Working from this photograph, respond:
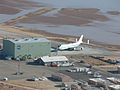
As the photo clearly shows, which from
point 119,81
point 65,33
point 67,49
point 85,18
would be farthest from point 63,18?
point 119,81

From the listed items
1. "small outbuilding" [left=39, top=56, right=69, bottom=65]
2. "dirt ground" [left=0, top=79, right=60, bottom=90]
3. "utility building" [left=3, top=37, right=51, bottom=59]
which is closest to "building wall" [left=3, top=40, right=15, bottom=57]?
"utility building" [left=3, top=37, right=51, bottom=59]

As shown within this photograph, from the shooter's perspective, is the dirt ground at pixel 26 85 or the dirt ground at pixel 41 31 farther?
the dirt ground at pixel 41 31

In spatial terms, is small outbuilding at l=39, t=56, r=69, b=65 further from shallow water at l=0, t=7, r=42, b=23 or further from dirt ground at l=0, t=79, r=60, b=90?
shallow water at l=0, t=7, r=42, b=23

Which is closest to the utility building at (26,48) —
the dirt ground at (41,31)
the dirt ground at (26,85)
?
the dirt ground at (41,31)

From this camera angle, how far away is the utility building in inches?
3100

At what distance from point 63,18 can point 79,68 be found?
255 feet

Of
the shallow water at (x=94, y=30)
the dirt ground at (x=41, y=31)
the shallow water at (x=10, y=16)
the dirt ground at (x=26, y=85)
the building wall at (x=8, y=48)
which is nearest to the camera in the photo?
the dirt ground at (x=26, y=85)

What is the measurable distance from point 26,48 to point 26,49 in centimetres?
22

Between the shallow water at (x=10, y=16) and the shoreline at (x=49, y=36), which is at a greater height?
the shallow water at (x=10, y=16)

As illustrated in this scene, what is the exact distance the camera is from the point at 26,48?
79812 millimetres

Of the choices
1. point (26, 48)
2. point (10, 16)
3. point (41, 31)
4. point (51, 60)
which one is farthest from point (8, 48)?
point (10, 16)

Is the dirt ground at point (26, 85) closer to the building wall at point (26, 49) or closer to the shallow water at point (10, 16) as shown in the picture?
the building wall at point (26, 49)

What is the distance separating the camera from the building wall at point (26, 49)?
78.7 metres

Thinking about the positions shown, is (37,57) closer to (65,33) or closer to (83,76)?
(83,76)
